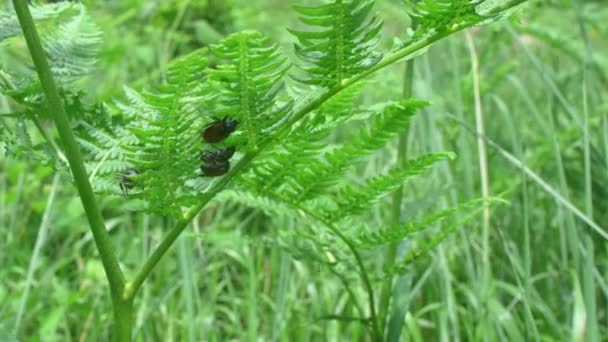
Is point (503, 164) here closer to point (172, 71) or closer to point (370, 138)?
point (370, 138)

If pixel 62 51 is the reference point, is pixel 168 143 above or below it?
below

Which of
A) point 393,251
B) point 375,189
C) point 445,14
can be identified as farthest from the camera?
point 393,251

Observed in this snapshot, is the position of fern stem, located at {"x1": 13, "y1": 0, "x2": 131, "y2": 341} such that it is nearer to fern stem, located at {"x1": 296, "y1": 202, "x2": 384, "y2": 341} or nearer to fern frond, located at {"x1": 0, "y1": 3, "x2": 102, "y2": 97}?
fern frond, located at {"x1": 0, "y1": 3, "x2": 102, "y2": 97}

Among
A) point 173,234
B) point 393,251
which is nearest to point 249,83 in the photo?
point 173,234

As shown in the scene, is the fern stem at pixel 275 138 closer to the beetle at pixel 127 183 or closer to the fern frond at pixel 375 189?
the beetle at pixel 127 183

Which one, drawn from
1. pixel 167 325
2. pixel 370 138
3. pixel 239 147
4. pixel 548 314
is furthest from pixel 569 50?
pixel 239 147

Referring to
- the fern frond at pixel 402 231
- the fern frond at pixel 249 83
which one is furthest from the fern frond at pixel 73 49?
the fern frond at pixel 402 231

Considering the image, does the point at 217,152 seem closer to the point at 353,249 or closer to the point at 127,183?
the point at 127,183

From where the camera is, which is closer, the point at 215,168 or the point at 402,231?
the point at 215,168
